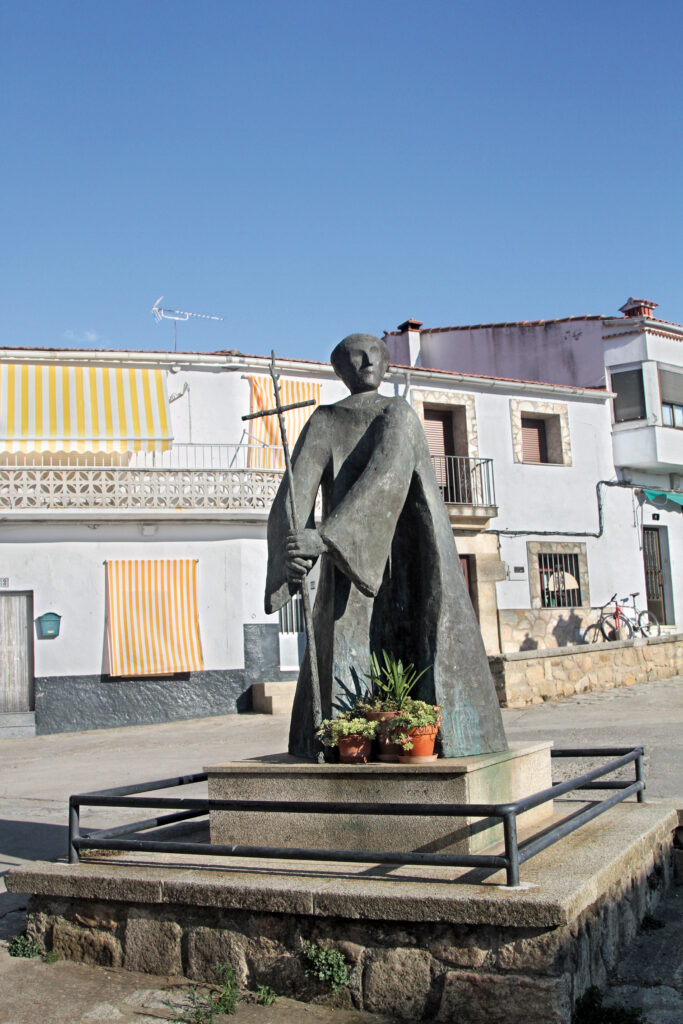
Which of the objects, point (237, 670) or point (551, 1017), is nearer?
point (551, 1017)

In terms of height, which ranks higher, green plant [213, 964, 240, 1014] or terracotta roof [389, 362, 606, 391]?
terracotta roof [389, 362, 606, 391]

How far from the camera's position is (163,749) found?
12.6 metres

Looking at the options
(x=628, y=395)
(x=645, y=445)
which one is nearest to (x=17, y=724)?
(x=645, y=445)

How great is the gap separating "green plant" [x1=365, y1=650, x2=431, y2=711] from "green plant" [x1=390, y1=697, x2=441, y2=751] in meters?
0.06

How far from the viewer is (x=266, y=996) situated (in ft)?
11.1

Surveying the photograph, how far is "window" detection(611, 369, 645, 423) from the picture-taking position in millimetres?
21562

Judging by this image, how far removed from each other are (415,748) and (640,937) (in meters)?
1.24

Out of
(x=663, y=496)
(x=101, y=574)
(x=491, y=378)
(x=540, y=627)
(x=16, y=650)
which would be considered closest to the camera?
(x=16, y=650)

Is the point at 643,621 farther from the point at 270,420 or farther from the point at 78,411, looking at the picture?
the point at 78,411

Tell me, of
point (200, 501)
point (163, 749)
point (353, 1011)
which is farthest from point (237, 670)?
point (353, 1011)

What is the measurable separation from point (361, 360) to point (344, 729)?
1782 millimetres

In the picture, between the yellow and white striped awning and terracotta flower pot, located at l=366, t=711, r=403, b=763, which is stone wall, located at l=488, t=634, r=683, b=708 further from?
terracotta flower pot, located at l=366, t=711, r=403, b=763

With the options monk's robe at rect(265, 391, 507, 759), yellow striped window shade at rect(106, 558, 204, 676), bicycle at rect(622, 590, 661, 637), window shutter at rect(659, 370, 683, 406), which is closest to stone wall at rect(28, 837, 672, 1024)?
monk's robe at rect(265, 391, 507, 759)

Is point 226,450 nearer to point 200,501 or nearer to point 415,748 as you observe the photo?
point 200,501
